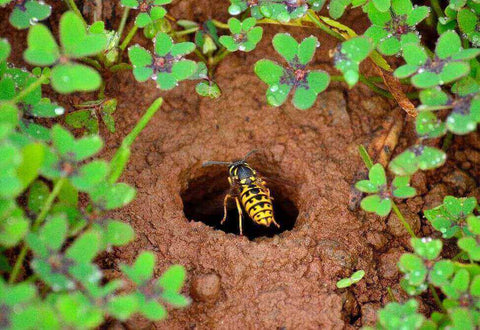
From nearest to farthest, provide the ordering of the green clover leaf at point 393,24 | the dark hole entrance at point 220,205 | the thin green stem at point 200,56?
the green clover leaf at point 393,24 → the thin green stem at point 200,56 → the dark hole entrance at point 220,205

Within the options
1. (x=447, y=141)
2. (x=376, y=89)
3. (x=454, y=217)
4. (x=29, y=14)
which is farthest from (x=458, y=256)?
(x=29, y=14)

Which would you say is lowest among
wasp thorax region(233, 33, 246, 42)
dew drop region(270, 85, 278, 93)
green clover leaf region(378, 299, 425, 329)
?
green clover leaf region(378, 299, 425, 329)

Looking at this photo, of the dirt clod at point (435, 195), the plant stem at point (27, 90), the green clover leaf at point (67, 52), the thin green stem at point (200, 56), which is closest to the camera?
the green clover leaf at point (67, 52)

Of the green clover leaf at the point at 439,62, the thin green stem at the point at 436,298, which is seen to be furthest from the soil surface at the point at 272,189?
the green clover leaf at the point at 439,62

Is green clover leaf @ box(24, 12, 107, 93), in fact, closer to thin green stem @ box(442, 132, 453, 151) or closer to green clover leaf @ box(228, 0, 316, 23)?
green clover leaf @ box(228, 0, 316, 23)

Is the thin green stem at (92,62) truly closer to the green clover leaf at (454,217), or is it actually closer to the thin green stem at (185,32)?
the thin green stem at (185,32)

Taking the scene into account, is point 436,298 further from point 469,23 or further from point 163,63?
point 163,63

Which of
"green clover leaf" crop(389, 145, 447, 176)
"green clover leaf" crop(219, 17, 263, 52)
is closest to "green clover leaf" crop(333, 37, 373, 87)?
"green clover leaf" crop(389, 145, 447, 176)
